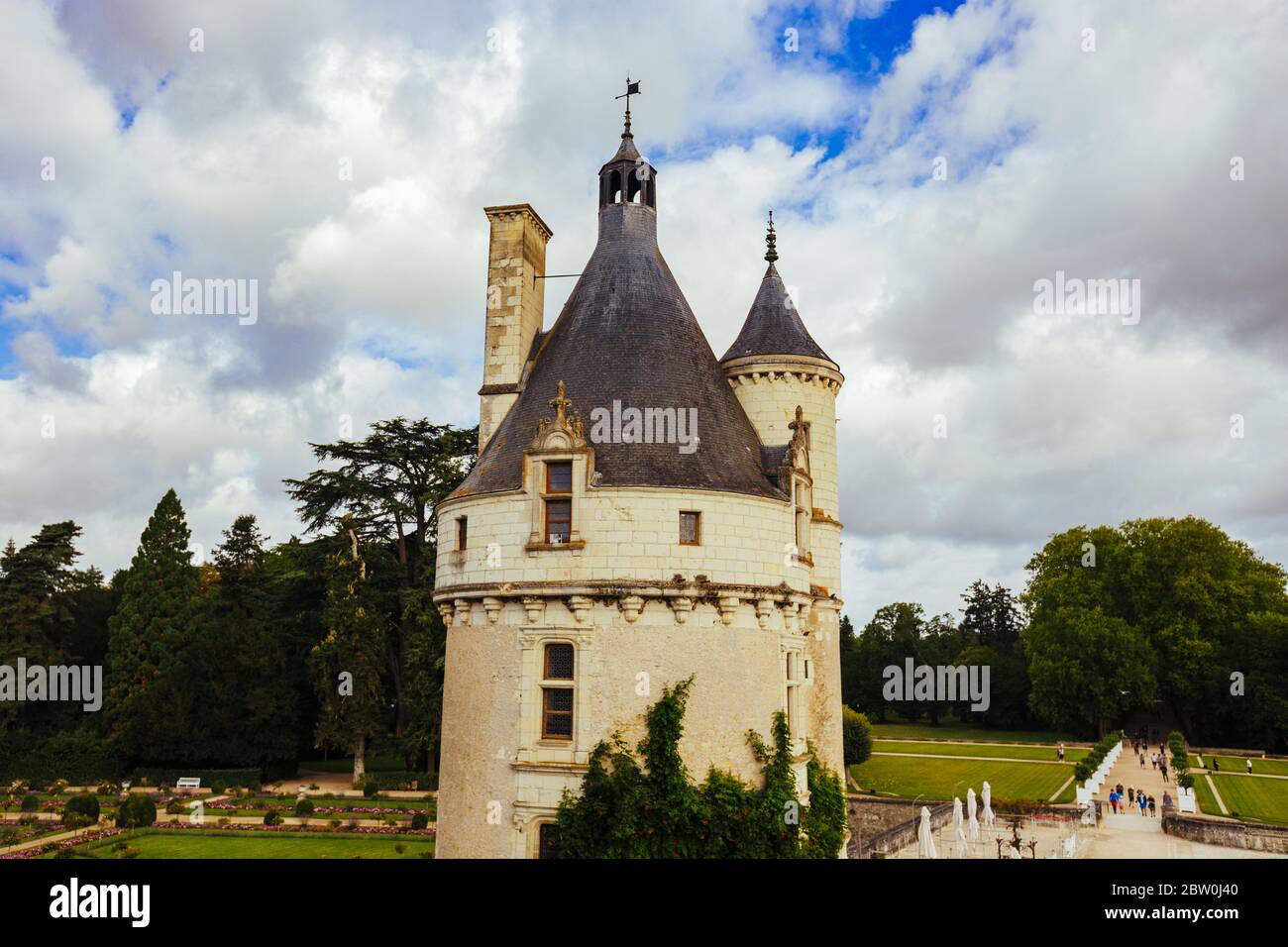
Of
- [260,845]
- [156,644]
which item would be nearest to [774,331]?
[260,845]

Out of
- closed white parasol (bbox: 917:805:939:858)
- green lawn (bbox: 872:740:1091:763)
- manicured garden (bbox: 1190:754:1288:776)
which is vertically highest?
closed white parasol (bbox: 917:805:939:858)

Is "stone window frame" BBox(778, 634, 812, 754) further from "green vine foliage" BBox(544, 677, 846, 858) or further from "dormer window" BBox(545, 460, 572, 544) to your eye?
"dormer window" BBox(545, 460, 572, 544)

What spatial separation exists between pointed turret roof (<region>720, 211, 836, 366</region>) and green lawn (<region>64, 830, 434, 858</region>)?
70.2 feet

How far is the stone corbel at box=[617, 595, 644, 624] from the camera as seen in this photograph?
18375 mm

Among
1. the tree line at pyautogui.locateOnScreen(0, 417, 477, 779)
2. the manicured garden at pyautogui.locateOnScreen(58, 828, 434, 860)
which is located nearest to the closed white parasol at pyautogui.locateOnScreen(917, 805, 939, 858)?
the manicured garden at pyautogui.locateOnScreen(58, 828, 434, 860)

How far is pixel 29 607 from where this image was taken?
5331 cm

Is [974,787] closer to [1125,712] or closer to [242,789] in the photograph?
[1125,712]

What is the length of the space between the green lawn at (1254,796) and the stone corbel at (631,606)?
30895 millimetres

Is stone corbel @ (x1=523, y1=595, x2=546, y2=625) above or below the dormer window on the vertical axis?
below

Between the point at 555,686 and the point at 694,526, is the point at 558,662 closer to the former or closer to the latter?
the point at 555,686

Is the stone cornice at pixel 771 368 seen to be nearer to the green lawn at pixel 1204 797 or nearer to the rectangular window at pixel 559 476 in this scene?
the rectangular window at pixel 559 476

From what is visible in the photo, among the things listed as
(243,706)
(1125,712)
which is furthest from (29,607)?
(1125,712)

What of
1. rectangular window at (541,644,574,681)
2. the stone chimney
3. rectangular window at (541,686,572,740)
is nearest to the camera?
rectangular window at (541,686,572,740)

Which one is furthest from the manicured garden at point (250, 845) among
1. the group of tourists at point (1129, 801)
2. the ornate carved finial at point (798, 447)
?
the group of tourists at point (1129, 801)
